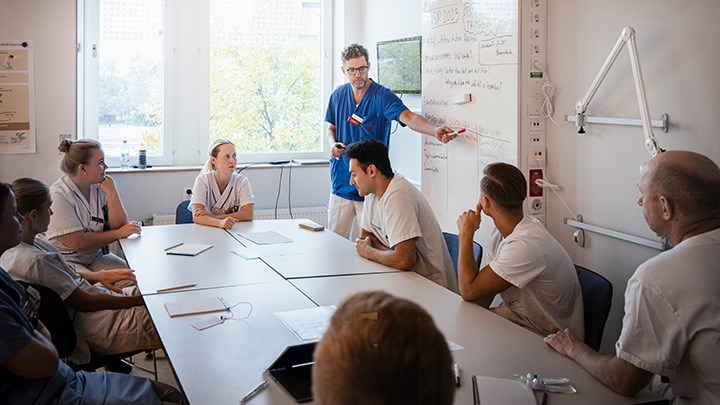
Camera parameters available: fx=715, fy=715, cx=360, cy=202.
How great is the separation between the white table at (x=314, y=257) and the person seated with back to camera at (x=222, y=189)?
0.75ft

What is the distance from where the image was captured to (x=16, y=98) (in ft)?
14.5

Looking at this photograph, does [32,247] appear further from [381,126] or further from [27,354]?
[381,126]

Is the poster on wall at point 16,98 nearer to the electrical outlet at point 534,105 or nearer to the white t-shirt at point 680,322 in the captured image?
the electrical outlet at point 534,105

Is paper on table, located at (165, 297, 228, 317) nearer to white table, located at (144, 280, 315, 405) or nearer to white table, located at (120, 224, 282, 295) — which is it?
white table, located at (144, 280, 315, 405)

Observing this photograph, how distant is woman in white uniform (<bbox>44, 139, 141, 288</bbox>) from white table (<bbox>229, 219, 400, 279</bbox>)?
583 mm

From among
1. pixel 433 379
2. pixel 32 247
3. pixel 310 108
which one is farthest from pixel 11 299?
pixel 310 108

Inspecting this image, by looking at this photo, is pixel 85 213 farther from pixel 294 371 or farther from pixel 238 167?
pixel 294 371

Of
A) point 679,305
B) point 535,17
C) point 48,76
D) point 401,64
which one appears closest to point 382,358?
point 679,305

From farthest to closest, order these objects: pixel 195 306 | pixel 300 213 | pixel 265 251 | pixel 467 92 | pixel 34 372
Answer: pixel 300 213 → pixel 467 92 → pixel 265 251 → pixel 195 306 → pixel 34 372

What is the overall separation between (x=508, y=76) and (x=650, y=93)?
0.85 meters

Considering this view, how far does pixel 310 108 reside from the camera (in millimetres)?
5574

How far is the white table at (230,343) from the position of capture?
1.58 metres

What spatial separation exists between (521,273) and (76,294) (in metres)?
1.52

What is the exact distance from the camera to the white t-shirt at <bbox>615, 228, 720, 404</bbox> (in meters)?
1.56
